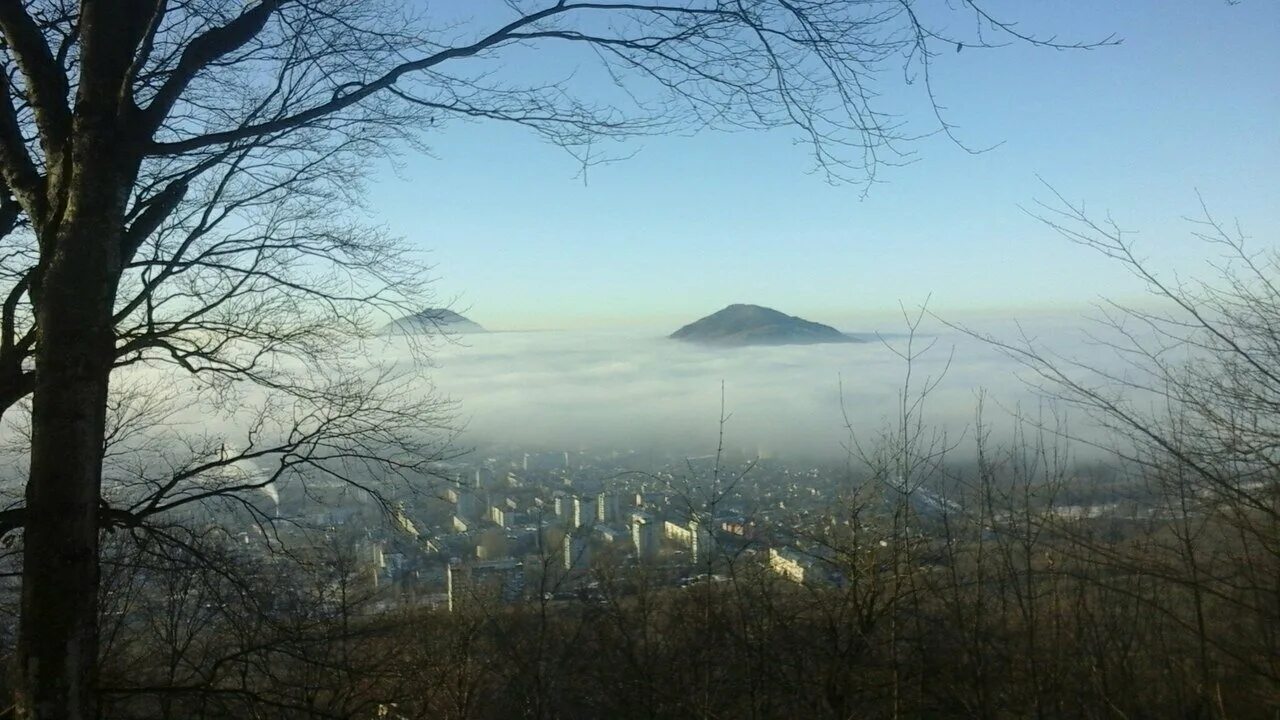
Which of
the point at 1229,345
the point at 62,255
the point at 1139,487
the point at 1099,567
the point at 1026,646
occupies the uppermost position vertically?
the point at 62,255

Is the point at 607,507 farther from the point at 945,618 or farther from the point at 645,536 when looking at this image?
the point at 945,618

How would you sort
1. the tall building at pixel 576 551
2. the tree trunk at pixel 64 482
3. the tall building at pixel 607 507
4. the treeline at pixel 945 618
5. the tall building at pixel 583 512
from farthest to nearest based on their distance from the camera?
1. the tall building at pixel 607 507
2. the tall building at pixel 583 512
3. the tall building at pixel 576 551
4. the treeline at pixel 945 618
5. the tree trunk at pixel 64 482

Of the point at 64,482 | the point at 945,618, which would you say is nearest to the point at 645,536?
the point at 945,618

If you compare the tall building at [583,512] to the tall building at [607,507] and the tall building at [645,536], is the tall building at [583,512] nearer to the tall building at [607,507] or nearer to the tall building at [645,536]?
the tall building at [607,507]

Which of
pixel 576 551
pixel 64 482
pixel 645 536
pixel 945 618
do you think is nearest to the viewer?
pixel 64 482

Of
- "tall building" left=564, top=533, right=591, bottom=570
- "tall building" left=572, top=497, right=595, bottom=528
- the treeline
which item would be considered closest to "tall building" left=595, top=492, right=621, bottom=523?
"tall building" left=572, top=497, right=595, bottom=528

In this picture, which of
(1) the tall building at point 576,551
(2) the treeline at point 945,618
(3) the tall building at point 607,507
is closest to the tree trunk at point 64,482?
(2) the treeline at point 945,618

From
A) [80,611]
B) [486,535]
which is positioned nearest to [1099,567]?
[80,611]

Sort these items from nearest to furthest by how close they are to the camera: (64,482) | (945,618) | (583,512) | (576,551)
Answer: (64,482) < (945,618) < (576,551) < (583,512)

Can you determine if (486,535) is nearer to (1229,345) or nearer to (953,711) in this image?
(953,711)
